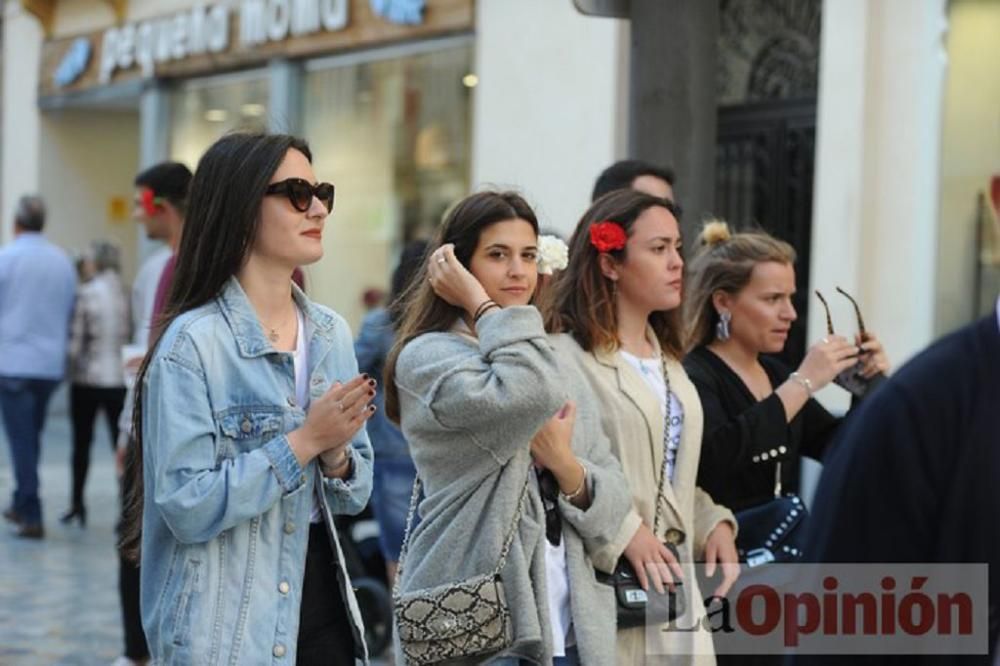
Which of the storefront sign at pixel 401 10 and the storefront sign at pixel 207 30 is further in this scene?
the storefront sign at pixel 207 30

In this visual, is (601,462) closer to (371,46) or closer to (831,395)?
(831,395)

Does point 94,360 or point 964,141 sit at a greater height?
point 964,141

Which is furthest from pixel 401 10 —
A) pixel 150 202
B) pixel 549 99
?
pixel 150 202

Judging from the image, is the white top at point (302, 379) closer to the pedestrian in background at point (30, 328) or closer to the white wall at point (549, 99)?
the white wall at point (549, 99)

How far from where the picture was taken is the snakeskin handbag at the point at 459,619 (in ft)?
13.0

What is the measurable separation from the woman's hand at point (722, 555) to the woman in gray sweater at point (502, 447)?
26.7 inches

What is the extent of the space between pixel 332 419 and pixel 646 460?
4.02 ft

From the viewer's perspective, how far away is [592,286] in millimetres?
4852

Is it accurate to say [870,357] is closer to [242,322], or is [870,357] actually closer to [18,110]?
[242,322]

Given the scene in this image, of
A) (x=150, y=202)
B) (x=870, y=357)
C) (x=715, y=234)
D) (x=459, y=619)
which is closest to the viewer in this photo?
(x=459, y=619)

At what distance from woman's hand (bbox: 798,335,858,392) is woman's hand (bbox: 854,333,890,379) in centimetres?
8

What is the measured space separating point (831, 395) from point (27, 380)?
5.53 m

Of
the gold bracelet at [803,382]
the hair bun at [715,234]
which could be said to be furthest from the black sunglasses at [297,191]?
the hair bun at [715,234]

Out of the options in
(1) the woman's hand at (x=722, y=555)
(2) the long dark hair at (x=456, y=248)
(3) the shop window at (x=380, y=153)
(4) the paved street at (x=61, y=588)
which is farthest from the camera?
(3) the shop window at (x=380, y=153)
